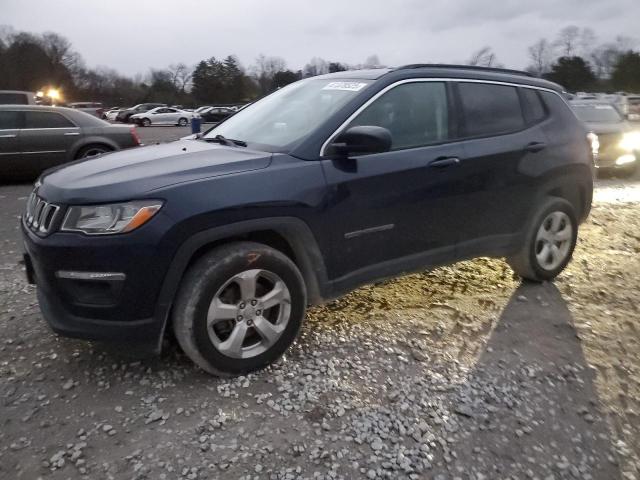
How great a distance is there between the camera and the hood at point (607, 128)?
34.8 ft

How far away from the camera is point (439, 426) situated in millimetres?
2732

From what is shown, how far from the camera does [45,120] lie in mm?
9898

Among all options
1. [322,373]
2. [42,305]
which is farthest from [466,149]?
[42,305]

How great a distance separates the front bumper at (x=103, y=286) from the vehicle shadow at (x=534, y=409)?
1708 millimetres

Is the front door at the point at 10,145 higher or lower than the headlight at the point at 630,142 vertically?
higher

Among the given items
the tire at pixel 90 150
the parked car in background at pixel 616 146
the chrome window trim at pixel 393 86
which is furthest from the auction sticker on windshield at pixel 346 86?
the parked car in background at pixel 616 146

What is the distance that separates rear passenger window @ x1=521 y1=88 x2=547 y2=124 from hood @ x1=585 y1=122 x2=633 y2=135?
7.04 m

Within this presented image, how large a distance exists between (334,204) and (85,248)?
1.37 m

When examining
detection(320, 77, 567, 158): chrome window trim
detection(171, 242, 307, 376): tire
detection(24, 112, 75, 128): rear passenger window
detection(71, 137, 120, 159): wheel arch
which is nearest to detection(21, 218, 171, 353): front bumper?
detection(171, 242, 307, 376): tire

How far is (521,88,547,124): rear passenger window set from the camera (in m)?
4.34

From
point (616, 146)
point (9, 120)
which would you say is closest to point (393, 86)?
point (9, 120)

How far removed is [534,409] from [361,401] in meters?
0.91

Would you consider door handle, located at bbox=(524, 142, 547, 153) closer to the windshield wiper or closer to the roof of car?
the roof of car

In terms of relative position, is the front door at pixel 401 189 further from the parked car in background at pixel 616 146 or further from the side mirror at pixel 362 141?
the parked car in background at pixel 616 146
